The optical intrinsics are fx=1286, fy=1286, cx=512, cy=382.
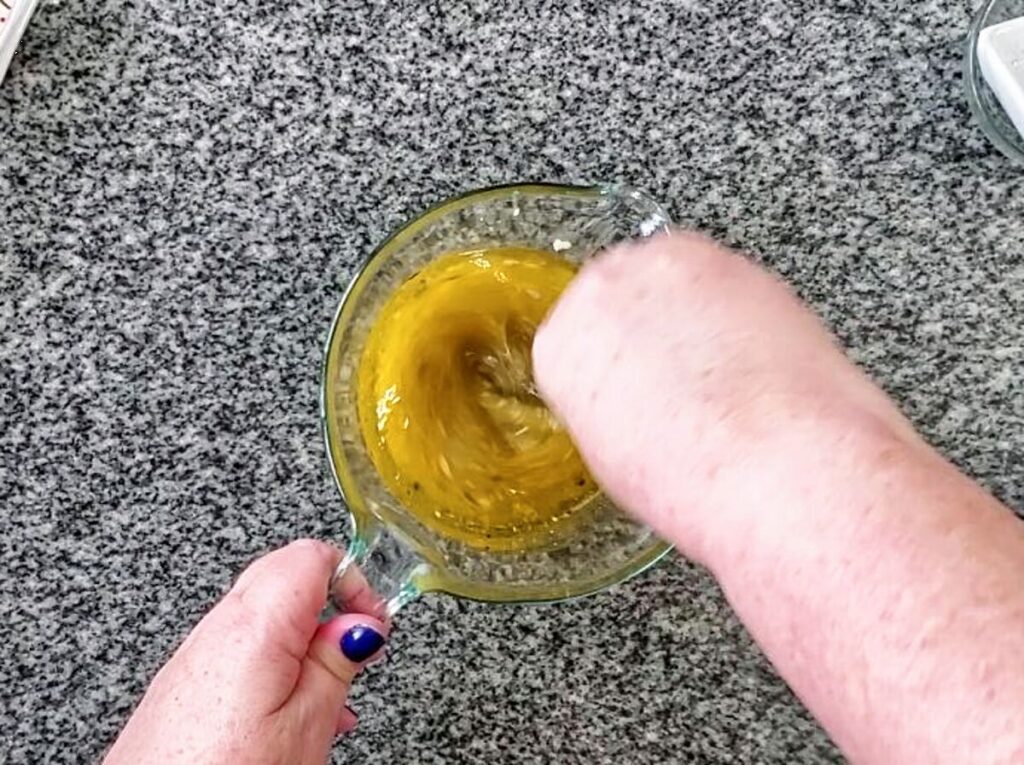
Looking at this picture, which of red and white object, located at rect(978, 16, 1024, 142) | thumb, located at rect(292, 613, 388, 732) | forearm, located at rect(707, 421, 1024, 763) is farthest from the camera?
red and white object, located at rect(978, 16, 1024, 142)

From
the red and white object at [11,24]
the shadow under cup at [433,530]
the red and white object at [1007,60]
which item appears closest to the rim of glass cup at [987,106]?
the red and white object at [1007,60]

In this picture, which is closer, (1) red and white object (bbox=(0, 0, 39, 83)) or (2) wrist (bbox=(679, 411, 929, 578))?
(2) wrist (bbox=(679, 411, 929, 578))

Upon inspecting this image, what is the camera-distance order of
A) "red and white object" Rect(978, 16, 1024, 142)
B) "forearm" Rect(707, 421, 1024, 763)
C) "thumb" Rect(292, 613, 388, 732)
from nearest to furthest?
"forearm" Rect(707, 421, 1024, 763)
"thumb" Rect(292, 613, 388, 732)
"red and white object" Rect(978, 16, 1024, 142)

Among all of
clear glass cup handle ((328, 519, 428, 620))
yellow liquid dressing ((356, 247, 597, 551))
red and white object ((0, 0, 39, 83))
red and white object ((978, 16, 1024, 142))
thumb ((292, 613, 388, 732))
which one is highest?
red and white object ((978, 16, 1024, 142))

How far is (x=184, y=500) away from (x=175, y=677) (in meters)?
0.17

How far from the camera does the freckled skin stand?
1.08ft

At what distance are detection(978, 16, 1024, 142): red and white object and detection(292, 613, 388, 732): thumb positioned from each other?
384 mm

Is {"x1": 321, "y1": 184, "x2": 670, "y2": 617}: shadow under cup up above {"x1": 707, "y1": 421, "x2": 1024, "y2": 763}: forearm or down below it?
below

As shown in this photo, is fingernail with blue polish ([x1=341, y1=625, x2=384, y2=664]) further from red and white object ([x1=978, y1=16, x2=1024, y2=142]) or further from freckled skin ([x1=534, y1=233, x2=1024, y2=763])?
red and white object ([x1=978, y1=16, x2=1024, y2=142])

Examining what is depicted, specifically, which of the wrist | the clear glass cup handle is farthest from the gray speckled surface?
the wrist

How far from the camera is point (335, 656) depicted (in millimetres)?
467

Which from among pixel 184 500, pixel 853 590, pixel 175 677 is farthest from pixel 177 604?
pixel 853 590

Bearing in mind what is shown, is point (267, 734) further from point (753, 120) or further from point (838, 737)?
point (753, 120)

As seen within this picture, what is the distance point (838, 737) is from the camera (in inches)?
14.5
